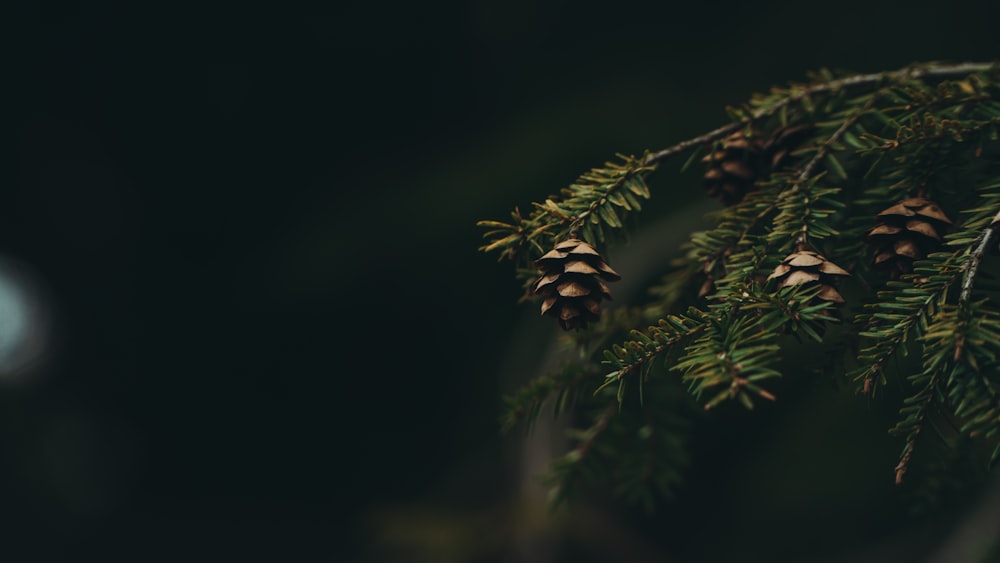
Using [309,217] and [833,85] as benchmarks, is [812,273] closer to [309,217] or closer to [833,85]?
[833,85]

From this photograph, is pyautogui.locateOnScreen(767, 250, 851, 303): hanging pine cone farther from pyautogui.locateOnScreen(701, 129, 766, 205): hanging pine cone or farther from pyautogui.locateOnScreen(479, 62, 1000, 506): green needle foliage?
pyautogui.locateOnScreen(701, 129, 766, 205): hanging pine cone

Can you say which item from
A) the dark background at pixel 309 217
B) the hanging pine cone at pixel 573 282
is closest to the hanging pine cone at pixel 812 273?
the hanging pine cone at pixel 573 282

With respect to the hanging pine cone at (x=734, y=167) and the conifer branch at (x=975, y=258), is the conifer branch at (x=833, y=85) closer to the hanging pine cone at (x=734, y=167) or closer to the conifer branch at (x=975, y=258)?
the hanging pine cone at (x=734, y=167)

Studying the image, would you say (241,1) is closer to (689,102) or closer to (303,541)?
(689,102)

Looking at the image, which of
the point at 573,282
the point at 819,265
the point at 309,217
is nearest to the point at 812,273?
the point at 819,265

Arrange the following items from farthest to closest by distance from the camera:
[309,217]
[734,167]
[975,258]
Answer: [309,217], [734,167], [975,258]

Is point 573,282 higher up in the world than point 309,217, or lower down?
lower down

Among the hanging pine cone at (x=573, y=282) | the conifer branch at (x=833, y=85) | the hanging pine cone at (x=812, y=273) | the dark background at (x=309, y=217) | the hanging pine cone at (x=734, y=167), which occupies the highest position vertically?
the dark background at (x=309, y=217)
